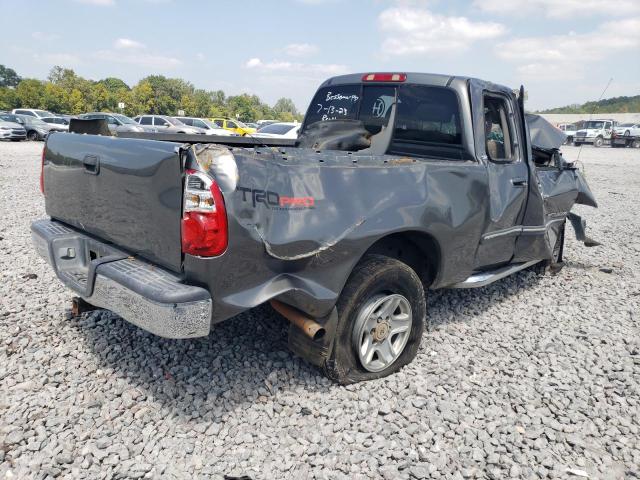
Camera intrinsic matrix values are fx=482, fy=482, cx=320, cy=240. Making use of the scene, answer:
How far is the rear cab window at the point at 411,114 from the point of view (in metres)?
3.93

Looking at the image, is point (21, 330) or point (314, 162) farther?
point (21, 330)

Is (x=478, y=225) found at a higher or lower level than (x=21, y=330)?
higher

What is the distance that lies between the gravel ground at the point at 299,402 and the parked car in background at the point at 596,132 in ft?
132

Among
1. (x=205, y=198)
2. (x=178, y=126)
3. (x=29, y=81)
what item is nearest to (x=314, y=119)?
(x=205, y=198)

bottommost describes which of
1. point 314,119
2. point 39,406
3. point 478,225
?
point 39,406

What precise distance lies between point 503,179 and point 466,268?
2.73 ft

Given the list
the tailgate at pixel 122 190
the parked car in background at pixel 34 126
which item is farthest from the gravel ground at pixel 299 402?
the parked car in background at pixel 34 126

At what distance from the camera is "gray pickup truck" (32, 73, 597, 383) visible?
237 cm

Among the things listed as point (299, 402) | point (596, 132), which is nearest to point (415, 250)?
point (299, 402)

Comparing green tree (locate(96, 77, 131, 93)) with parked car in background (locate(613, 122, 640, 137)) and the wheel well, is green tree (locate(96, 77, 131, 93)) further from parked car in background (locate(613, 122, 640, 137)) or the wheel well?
the wheel well

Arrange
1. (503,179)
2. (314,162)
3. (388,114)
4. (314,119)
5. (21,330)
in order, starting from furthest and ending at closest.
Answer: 1. (314,119)
2. (388,114)
3. (503,179)
4. (21,330)
5. (314,162)

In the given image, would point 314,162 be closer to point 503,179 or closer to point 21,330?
point 503,179

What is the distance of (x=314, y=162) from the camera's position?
8.70 ft

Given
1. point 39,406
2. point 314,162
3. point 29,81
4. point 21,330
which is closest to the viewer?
point 314,162
